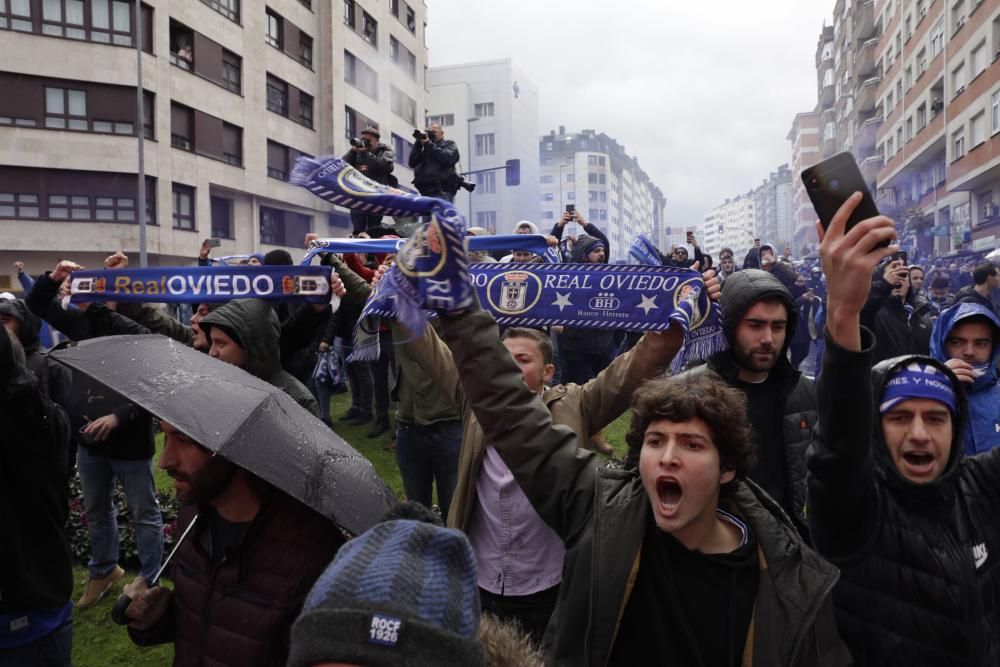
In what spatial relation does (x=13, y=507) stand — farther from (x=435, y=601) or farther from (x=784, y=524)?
(x=784, y=524)

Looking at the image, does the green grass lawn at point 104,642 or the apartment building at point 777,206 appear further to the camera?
the apartment building at point 777,206

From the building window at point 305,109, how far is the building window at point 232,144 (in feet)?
13.7

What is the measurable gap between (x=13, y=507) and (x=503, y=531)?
1758 millimetres

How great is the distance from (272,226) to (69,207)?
870cm

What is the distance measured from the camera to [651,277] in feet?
12.1

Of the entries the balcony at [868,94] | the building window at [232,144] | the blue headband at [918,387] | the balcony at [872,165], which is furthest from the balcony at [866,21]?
the blue headband at [918,387]

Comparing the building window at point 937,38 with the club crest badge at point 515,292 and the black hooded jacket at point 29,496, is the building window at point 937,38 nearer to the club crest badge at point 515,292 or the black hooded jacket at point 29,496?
the club crest badge at point 515,292

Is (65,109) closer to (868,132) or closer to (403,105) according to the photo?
(403,105)

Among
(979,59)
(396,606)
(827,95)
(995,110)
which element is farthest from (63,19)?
(827,95)

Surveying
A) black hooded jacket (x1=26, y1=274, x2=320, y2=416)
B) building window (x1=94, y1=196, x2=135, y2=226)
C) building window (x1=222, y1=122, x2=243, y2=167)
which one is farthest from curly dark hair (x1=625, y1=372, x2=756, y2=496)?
building window (x1=222, y1=122, x2=243, y2=167)

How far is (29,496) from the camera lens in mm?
2514

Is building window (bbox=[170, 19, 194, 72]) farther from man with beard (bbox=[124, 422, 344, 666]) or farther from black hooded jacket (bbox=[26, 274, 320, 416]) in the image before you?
man with beard (bbox=[124, 422, 344, 666])

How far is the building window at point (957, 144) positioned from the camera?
31206 millimetres

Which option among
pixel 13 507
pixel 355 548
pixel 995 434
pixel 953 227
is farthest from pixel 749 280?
pixel 953 227
